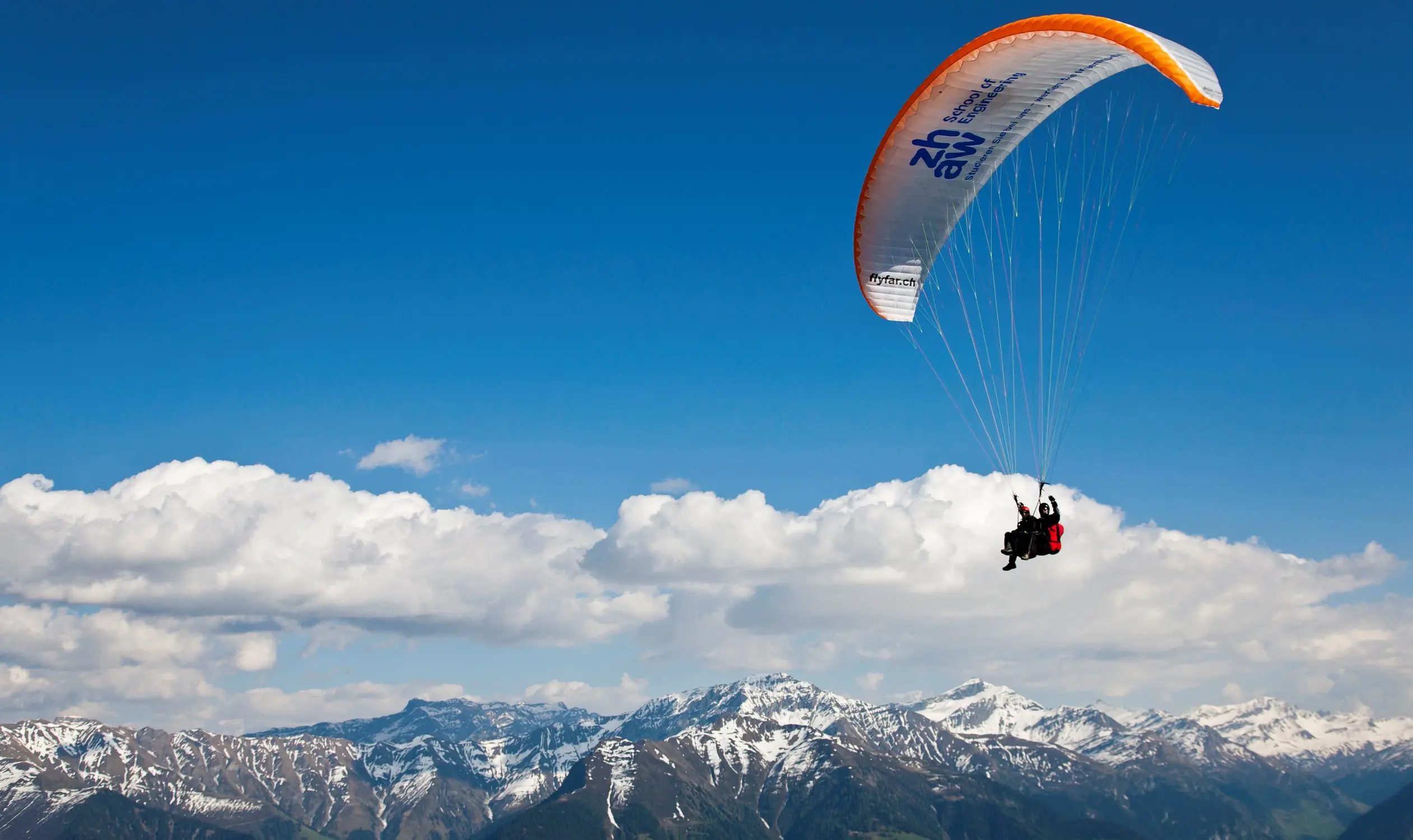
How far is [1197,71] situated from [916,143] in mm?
9087

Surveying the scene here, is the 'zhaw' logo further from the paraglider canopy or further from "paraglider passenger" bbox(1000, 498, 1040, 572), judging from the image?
"paraglider passenger" bbox(1000, 498, 1040, 572)

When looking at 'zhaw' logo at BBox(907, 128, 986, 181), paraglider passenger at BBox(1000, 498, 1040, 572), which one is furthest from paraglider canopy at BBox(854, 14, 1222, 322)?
paraglider passenger at BBox(1000, 498, 1040, 572)

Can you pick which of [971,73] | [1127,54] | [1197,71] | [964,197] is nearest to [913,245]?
[964,197]

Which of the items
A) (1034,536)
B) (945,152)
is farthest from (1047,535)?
(945,152)

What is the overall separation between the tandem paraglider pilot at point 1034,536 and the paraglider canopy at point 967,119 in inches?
341

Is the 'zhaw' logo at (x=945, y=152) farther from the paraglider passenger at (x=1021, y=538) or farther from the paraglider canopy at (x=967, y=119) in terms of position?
the paraglider passenger at (x=1021, y=538)

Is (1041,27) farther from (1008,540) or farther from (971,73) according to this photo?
(1008,540)

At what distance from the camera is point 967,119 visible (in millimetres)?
34094

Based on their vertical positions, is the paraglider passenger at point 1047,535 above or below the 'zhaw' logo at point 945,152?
below

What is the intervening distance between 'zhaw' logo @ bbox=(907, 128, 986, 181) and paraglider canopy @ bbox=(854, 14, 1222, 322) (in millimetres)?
35

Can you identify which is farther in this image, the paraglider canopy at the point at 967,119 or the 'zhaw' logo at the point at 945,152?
the 'zhaw' logo at the point at 945,152

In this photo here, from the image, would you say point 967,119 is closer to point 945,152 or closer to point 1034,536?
point 945,152

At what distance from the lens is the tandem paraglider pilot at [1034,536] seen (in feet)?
108

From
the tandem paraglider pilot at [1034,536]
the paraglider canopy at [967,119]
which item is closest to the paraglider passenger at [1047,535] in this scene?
the tandem paraglider pilot at [1034,536]
